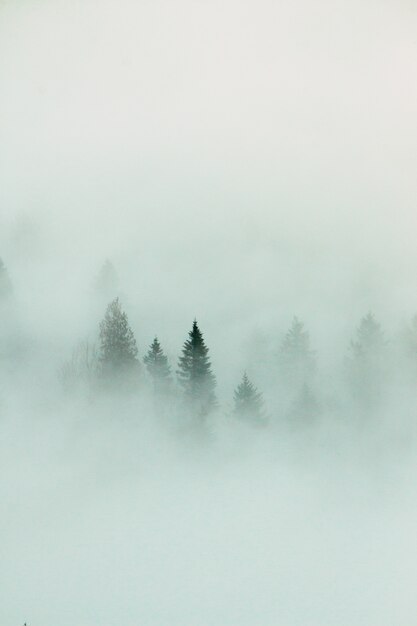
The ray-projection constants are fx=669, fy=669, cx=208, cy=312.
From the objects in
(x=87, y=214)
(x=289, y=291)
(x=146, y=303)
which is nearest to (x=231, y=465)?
(x=146, y=303)

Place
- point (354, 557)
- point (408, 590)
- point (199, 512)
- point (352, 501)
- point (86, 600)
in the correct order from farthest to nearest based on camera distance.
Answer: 1. point (352, 501)
2. point (199, 512)
3. point (354, 557)
4. point (408, 590)
5. point (86, 600)

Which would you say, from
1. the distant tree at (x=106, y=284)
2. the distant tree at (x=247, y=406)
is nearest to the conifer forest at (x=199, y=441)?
the distant tree at (x=247, y=406)

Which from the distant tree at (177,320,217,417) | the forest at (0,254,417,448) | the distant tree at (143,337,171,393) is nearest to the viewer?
the distant tree at (177,320,217,417)

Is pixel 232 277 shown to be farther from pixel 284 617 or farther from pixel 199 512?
pixel 284 617

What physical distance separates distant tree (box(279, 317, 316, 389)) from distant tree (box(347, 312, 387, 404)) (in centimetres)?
Answer: 381

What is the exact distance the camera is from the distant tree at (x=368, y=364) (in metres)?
60.9

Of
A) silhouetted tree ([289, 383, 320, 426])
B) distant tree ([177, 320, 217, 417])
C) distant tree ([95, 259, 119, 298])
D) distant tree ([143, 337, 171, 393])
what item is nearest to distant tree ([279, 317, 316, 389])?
silhouetted tree ([289, 383, 320, 426])

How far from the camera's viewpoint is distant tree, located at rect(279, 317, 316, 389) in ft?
205

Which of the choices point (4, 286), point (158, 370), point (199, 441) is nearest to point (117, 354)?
point (158, 370)

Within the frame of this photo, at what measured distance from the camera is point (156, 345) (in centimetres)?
5538

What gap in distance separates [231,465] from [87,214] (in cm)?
7659

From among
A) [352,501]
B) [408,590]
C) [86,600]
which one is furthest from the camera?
[352,501]

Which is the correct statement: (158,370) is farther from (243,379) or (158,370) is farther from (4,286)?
(4,286)

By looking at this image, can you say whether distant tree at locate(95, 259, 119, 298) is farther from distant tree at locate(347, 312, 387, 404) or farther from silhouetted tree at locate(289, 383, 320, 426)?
distant tree at locate(347, 312, 387, 404)
